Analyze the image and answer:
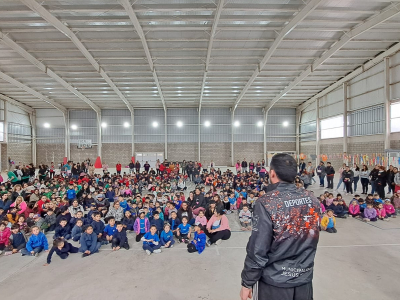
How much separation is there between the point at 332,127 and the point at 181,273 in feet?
75.0

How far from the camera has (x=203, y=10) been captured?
11547mm

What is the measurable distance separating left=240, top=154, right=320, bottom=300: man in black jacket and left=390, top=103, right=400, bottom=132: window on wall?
18.0 m

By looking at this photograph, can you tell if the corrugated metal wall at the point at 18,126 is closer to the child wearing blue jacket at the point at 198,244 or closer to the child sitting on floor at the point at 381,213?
the child wearing blue jacket at the point at 198,244

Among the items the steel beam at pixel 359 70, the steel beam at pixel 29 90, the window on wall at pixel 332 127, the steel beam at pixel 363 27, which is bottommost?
the window on wall at pixel 332 127

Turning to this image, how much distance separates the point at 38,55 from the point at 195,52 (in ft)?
34.9

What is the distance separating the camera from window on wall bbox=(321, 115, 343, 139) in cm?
2156

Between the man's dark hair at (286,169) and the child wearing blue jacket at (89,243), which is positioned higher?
the man's dark hair at (286,169)

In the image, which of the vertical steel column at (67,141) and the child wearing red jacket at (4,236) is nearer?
the child wearing red jacket at (4,236)

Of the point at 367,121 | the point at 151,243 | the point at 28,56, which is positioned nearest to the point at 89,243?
the point at 151,243

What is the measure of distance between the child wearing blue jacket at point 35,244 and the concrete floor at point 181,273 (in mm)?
165

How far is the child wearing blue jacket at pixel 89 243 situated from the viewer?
555cm

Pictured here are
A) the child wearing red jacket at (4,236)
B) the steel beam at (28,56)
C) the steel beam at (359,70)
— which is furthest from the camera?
the steel beam at (359,70)

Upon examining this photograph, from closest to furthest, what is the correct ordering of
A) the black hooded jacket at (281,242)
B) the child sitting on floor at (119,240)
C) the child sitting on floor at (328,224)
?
the black hooded jacket at (281,242), the child sitting on floor at (119,240), the child sitting on floor at (328,224)

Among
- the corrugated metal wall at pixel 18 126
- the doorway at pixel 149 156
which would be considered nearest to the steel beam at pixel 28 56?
the corrugated metal wall at pixel 18 126
